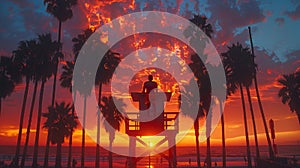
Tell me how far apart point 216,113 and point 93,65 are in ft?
64.7

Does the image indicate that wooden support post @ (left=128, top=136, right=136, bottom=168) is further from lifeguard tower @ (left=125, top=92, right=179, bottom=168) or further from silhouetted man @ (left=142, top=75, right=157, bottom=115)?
silhouetted man @ (left=142, top=75, right=157, bottom=115)

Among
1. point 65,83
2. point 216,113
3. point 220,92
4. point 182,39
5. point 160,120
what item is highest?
point 182,39

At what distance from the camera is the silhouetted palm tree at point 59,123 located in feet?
110

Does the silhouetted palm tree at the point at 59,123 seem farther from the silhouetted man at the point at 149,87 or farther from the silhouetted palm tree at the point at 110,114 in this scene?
the silhouetted man at the point at 149,87

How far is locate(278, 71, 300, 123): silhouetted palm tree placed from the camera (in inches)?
1555

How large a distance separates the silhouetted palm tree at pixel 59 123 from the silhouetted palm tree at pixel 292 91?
3235cm

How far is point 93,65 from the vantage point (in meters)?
39.5

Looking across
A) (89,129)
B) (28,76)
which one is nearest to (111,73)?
(89,129)

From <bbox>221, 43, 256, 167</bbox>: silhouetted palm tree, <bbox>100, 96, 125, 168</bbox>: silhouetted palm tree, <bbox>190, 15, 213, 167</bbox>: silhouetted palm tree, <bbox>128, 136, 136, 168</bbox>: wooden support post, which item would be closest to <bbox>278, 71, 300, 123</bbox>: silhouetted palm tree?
<bbox>221, 43, 256, 167</bbox>: silhouetted palm tree

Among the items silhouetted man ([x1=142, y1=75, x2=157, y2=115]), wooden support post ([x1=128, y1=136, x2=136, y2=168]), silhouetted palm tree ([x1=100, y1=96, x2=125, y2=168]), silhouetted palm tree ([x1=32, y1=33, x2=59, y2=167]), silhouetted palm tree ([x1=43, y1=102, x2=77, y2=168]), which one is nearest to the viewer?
silhouetted man ([x1=142, y1=75, x2=157, y2=115])

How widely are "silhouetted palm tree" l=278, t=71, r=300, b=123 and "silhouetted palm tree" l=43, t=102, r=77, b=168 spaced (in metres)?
32.4

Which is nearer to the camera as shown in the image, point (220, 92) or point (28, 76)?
point (220, 92)

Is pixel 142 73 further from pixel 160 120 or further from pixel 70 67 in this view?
pixel 160 120

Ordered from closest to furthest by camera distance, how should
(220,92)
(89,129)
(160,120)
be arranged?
(160,120) → (220,92) → (89,129)
